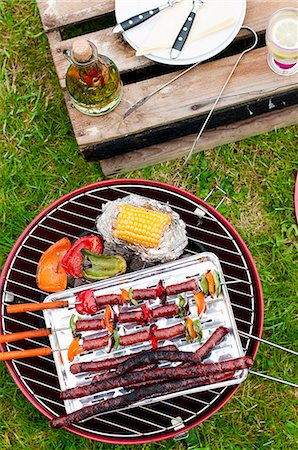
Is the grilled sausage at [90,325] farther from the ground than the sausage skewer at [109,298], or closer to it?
closer to it

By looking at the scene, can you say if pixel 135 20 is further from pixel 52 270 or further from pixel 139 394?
pixel 139 394

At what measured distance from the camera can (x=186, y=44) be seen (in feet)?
9.02

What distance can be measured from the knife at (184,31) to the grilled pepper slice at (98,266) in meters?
0.89

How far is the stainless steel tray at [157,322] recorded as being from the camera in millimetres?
2584

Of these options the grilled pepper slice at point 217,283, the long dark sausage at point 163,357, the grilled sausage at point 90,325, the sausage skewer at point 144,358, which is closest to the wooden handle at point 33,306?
the grilled sausage at point 90,325

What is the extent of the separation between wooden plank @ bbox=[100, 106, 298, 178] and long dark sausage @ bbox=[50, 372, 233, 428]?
1.23 m

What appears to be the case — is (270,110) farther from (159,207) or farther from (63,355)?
(63,355)

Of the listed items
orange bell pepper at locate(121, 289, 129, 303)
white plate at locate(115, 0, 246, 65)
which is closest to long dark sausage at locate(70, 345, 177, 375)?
orange bell pepper at locate(121, 289, 129, 303)

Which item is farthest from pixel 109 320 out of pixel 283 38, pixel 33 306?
pixel 283 38

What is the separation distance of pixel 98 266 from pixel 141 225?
0.88 feet

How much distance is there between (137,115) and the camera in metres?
2.86

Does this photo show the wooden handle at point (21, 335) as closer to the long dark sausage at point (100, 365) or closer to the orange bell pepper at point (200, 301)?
the long dark sausage at point (100, 365)

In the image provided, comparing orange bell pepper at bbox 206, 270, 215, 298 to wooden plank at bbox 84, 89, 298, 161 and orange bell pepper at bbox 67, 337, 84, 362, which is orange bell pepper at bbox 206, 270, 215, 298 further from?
wooden plank at bbox 84, 89, 298, 161

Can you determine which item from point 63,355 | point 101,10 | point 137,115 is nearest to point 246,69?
point 137,115
